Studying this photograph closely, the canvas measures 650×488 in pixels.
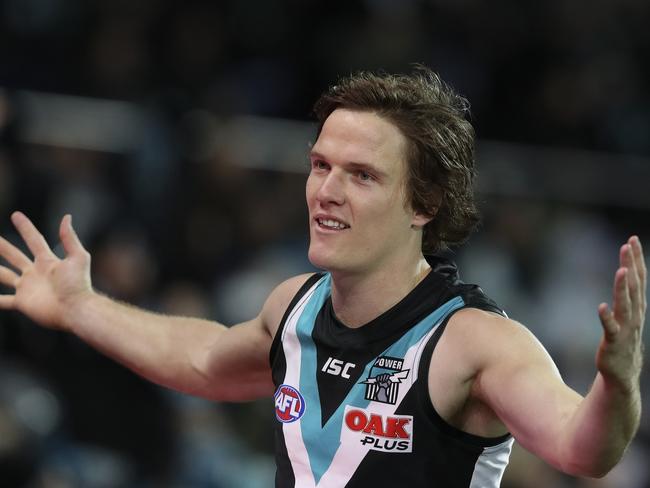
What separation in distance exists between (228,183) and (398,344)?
5202 mm

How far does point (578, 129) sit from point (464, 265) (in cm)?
240

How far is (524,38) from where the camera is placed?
11641 mm

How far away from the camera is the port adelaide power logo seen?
3760mm

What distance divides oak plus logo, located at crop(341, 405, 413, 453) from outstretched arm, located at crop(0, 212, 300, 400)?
75 cm

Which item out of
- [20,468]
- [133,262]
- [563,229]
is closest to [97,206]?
[133,262]

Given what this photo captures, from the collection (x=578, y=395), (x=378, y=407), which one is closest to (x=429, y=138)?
(x=378, y=407)

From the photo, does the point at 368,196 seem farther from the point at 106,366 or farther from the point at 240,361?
the point at 106,366

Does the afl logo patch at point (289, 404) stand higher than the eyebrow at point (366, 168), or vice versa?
the eyebrow at point (366, 168)

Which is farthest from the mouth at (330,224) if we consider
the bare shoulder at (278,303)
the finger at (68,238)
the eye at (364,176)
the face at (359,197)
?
the finger at (68,238)

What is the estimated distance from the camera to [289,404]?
4051mm

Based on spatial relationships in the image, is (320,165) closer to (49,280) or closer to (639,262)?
(639,262)

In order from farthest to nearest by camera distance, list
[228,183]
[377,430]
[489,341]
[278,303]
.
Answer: [228,183] < [278,303] < [377,430] < [489,341]

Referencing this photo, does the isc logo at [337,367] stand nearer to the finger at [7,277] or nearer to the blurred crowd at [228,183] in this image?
the finger at [7,277]

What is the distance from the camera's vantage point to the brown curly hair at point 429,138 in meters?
4.05
